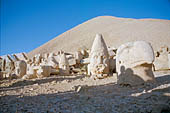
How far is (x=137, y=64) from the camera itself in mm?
4340

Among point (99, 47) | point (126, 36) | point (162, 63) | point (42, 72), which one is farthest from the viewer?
point (126, 36)

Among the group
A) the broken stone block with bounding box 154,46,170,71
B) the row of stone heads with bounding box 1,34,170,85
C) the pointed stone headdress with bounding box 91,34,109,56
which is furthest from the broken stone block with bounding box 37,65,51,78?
the broken stone block with bounding box 154,46,170,71

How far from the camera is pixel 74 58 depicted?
45.5 ft

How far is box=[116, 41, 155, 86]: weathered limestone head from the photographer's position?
13.9 ft

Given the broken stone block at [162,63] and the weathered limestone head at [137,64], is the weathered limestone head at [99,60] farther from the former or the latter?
the broken stone block at [162,63]

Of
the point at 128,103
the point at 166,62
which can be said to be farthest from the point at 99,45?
the point at 128,103

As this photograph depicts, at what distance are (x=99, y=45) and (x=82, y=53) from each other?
713 centimetres

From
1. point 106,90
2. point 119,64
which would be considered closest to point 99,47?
point 119,64

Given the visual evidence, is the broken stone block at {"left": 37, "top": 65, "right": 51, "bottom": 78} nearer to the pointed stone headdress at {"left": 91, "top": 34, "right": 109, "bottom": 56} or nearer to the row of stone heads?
the row of stone heads

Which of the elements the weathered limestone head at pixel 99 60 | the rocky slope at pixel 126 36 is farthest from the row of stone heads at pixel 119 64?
the rocky slope at pixel 126 36

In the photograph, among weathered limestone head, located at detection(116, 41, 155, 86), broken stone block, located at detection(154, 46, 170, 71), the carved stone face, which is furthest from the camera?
broken stone block, located at detection(154, 46, 170, 71)

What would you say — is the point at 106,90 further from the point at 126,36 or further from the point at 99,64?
the point at 126,36

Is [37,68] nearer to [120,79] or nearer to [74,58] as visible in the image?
[74,58]

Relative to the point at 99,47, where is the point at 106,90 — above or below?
below
